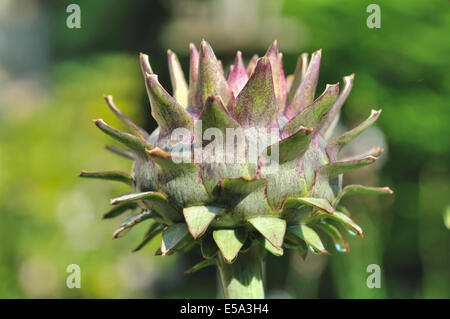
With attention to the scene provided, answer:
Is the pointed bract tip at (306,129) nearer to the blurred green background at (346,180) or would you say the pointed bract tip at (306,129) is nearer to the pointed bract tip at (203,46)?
the pointed bract tip at (203,46)

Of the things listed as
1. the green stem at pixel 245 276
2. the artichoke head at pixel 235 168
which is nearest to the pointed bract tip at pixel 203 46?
the artichoke head at pixel 235 168

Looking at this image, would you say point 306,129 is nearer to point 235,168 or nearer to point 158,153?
point 235,168

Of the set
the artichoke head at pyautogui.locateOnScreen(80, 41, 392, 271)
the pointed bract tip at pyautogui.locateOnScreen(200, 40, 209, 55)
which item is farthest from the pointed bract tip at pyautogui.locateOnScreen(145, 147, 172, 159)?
the pointed bract tip at pyautogui.locateOnScreen(200, 40, 209, 55)

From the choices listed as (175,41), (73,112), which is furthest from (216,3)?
(73,112)

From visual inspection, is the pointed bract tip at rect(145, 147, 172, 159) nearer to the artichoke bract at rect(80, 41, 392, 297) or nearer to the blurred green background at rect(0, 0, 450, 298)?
the artichoke bract at rect(80, 41, 392, 297)

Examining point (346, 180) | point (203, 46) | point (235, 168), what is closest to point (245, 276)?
point (235, 168)

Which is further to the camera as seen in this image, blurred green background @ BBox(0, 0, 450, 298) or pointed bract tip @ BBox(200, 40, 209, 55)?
blurred green background @ BBox(0, 0, 450, 298)
